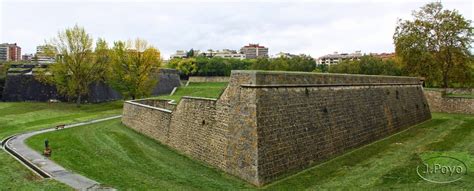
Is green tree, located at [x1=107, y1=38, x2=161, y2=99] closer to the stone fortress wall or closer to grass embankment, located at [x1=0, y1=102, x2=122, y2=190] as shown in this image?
grass embankment, located at [x1=0, y1=102, x2=122, y2=190]

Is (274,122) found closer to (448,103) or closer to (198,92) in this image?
(448,103)

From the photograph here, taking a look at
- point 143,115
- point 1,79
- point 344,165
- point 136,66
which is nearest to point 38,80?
point 1,79

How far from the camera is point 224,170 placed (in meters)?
13.8

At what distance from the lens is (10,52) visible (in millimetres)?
170875

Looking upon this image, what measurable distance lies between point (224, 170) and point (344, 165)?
469cm

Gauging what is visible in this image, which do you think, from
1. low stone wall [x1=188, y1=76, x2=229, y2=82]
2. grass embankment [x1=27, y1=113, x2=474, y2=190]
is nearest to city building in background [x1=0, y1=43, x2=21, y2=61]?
low stone wall [x1=188, y1=76, x2=229, y2=82]

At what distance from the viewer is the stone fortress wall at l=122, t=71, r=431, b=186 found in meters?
12.7

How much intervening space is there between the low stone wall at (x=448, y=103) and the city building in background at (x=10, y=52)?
586ft

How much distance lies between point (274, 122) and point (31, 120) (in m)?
23.0

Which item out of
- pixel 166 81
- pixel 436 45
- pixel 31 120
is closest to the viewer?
pixel 31 120

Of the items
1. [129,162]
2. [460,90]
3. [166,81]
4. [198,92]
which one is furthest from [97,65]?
[460,90]

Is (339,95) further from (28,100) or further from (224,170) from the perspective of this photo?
(28,100)

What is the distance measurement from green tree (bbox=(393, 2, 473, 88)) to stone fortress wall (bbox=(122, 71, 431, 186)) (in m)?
15.6

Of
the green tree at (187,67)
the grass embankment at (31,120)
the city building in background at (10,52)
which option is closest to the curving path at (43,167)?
the grass embankment at (31,120)
